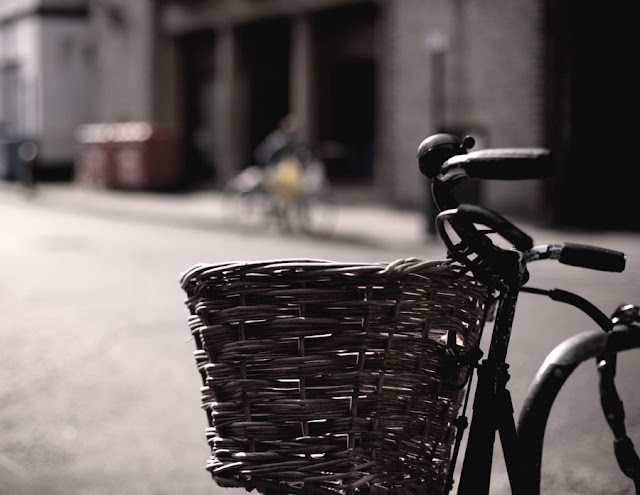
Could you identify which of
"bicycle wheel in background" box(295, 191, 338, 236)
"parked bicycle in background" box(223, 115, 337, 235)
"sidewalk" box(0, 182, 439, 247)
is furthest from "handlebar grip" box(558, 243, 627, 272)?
"parked bicycle in background" box(223, 115, 337, 235)

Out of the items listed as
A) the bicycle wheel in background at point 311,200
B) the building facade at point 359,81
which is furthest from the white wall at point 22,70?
the bicycle wheel in background at point 311,200

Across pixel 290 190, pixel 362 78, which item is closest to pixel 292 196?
pixel 290 190

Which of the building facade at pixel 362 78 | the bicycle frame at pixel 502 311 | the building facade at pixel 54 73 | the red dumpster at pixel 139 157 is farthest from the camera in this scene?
the building facade at pixel 54 73

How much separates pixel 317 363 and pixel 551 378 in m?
0.53

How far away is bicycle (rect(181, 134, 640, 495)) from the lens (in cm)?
201

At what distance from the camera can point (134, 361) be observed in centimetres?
633

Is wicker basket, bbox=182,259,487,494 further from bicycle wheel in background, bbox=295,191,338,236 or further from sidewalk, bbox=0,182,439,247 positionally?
bicycle wheel in background, bbox=295,191,338,236

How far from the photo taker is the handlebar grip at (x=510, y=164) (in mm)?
1931

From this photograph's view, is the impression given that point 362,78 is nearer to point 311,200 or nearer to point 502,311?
point 311,200

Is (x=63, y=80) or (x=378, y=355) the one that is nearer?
(x=378, y=355)

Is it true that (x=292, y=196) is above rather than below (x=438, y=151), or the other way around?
below

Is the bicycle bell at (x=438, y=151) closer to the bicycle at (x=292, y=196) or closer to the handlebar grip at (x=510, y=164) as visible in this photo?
the handlebar grip at (x=510, y=164)

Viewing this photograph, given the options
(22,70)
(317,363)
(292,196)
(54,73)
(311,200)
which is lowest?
(311,200)

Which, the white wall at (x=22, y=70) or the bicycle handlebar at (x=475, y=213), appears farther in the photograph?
the white wall at (x=22, y=70)
